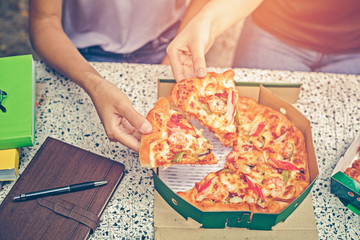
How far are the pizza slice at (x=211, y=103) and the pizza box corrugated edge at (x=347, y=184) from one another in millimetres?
361

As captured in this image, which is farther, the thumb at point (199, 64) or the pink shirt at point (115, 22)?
the pink shirt at point (115, 22)

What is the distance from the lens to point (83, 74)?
1.21 meters

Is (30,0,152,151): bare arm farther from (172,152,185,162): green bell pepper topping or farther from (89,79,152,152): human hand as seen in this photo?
(172,152,185,162): green bell pepper topping

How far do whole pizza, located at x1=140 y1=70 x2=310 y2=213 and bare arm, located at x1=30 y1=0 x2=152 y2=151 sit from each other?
8cm

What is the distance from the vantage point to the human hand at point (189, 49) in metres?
1.18

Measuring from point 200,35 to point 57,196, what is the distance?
748mm

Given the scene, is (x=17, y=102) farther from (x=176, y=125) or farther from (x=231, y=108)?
(x=231, y=108)

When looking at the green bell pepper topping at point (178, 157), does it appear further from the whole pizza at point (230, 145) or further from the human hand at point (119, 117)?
the human hand at point (119, 117)

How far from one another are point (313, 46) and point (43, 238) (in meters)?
1.49

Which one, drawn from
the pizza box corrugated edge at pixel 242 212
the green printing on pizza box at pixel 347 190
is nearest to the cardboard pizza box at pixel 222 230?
the pizza box corrugated edge at pixel 242 212

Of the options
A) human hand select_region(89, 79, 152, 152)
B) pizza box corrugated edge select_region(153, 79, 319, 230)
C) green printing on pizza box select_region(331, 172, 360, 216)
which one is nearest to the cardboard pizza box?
pizza box corrugated edge select_region(153, 79, 319, 230)

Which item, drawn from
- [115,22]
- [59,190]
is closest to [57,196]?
[59,190]

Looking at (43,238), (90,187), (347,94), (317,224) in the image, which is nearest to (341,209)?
(317,224)

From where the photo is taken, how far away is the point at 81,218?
100 cm
